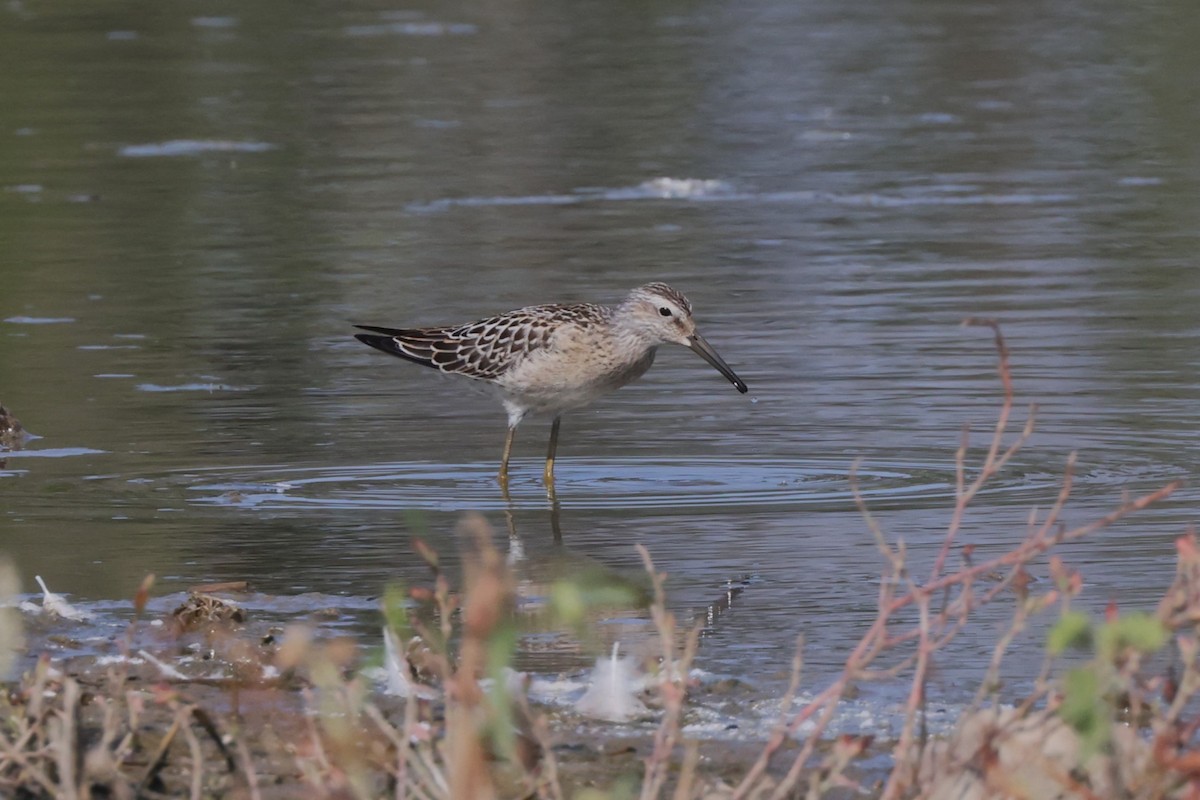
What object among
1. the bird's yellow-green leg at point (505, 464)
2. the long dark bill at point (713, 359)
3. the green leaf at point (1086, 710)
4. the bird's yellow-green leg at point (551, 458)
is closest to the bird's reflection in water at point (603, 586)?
the bird's yellow-green leg at point (551, 458)

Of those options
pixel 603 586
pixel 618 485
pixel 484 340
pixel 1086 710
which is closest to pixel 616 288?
pixel 484 340

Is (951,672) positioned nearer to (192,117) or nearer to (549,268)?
(549,268)

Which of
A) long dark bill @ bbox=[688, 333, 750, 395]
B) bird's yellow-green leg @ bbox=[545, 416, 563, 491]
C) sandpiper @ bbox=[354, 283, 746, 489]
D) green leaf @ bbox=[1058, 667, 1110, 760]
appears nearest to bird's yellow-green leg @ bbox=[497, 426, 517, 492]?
sandpiper @ bbox=[354, 283, 746, 489]

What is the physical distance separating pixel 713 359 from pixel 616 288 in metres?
3.20

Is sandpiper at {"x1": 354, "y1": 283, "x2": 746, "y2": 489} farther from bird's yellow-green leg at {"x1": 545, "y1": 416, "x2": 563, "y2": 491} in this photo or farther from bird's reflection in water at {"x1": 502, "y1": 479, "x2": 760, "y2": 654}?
bird's reflection in water at {"x1": 502, "y1": 479, "x2": 760, "y2": 654}

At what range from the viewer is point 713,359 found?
9.50 metres

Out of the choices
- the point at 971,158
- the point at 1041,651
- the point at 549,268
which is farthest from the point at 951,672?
the point at 971,158

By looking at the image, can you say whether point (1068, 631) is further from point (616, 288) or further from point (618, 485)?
point (616, 288)

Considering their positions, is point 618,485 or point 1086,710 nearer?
point 1086,710

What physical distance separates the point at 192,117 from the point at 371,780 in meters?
16.5

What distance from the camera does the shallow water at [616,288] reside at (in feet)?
25.0

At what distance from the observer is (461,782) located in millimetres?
Answer: 3045

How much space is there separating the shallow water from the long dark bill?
21 centimetres

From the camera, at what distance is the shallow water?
299 inches
